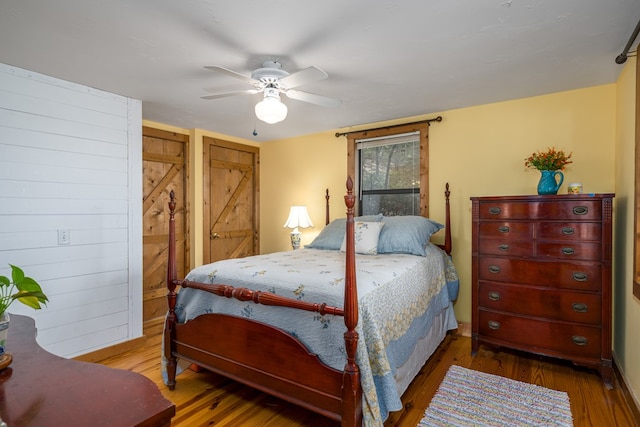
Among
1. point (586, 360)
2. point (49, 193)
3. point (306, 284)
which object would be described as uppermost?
point (49, 193)

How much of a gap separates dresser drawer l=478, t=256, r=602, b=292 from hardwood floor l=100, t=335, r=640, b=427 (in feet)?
2.19

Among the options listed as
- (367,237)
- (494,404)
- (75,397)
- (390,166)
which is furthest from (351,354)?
(390,166)

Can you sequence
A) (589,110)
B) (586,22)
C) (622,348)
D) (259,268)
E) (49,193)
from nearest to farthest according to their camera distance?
(586,22)
(259,268)
(622,348)
(49,193)
(589,110)

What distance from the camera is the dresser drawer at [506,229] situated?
2.60 metres

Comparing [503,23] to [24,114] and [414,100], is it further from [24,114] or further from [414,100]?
[24,114]

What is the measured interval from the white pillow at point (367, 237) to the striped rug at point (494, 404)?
113 cm

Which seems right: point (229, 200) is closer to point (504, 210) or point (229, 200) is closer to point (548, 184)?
point (504, 210)

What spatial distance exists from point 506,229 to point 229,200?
3.28 m

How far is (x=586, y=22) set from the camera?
181 centimetres

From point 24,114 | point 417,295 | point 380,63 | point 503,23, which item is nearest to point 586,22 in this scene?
point 503,23

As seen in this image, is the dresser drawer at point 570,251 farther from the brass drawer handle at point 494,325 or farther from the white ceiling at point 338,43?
the white ceiling at point 338,43

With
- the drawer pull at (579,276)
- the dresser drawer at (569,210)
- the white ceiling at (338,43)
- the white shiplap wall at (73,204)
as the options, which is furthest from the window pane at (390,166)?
the white shiplap wall at (73,204)

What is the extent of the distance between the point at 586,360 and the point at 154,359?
3.35 meters

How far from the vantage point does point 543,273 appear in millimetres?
2535
